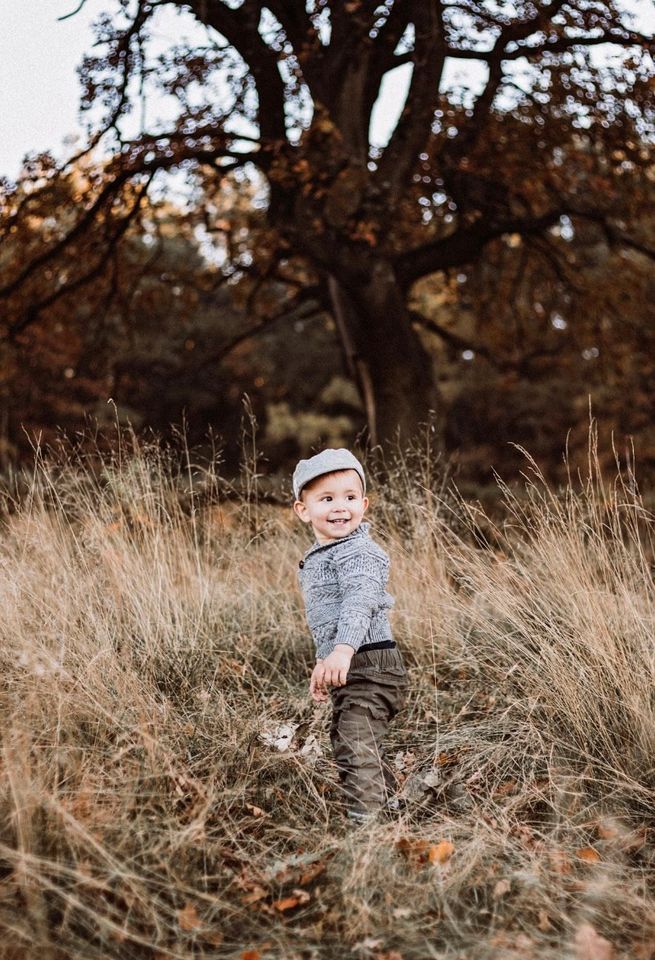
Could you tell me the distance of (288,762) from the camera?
3.29 m

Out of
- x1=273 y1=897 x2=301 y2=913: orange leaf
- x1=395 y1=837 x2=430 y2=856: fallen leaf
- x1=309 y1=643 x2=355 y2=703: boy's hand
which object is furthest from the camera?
x1=309 y1=643 x2=355 y2=703: boy's hand

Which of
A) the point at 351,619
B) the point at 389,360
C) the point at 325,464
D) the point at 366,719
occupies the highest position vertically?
the point at 389,360

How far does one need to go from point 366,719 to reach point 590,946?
109 centimetres

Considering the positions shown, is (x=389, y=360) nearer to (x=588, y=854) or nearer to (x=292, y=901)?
(x=588, y=854)

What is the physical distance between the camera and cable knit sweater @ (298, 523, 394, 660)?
307cm

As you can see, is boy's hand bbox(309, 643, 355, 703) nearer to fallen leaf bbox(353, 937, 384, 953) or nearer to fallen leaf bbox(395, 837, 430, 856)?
fallen leaf bbox(395, 837, 430, 856)

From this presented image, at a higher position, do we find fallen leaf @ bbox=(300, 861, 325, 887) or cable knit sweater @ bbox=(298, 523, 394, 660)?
cable knit sweater @ bbox=(298, 523, 394, 660)

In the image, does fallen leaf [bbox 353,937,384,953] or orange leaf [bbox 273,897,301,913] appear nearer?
fallen leaf [bbox 353,937,384,953]

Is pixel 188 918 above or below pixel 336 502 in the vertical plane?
below

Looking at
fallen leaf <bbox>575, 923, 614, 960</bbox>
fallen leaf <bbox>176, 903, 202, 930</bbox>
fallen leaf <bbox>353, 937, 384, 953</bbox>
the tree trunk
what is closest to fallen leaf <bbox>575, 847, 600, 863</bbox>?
fallen leaf <bbox>575, 923, 614, 960</bbox>

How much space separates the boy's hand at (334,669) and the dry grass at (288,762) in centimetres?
49

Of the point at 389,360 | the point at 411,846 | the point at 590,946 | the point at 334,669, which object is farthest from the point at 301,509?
the point at 389,360

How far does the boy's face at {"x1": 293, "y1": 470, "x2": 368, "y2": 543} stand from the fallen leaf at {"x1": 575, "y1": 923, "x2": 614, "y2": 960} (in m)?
1.56

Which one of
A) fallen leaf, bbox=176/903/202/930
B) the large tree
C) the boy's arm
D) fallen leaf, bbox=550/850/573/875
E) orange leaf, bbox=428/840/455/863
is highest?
the large tree
